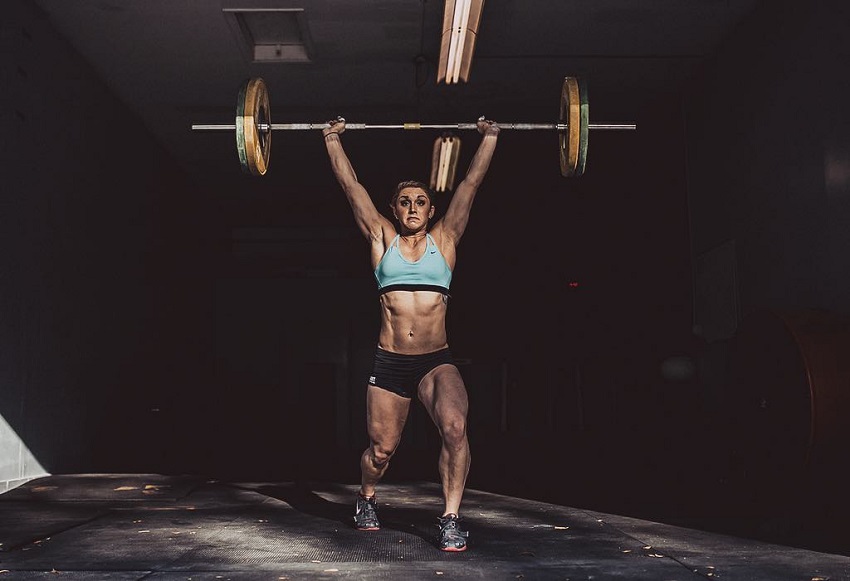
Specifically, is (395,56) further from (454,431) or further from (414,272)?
(454,431)

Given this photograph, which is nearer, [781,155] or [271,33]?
[781,155]

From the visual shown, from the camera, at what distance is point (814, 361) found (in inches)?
121

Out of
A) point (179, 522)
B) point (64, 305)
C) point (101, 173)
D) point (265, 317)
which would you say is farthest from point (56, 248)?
point (265, 317)

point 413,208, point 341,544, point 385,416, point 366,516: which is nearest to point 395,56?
point 413,208

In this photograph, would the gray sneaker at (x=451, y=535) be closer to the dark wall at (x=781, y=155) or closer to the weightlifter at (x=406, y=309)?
the weightlifter at (x=406, y=309)

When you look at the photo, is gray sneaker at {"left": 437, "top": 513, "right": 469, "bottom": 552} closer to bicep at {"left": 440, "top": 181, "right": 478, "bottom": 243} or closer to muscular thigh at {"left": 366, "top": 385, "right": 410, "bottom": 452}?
muscular thigh at {"left": 366, "top": 385, "right": 410, "bottom": 452}

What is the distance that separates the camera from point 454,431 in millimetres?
2670

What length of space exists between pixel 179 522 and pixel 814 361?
270cm

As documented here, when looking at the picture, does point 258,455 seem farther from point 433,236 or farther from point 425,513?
point 433,236

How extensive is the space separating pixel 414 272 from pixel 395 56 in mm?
3363

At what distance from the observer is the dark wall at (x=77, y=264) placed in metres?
4.55

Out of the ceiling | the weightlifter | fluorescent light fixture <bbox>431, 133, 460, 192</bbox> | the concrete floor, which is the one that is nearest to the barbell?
the weightlifter

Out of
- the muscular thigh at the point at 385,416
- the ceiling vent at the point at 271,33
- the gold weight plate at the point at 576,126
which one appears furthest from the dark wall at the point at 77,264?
the gold weight plate at the point at 576,126

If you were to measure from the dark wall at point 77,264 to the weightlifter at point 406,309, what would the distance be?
254cm
